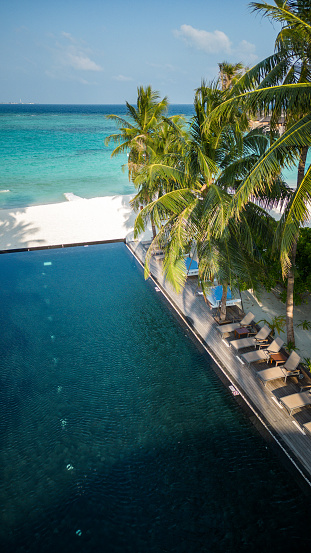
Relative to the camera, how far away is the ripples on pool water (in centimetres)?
507

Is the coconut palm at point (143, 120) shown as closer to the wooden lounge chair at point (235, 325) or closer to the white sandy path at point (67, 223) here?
the white sandy path at point (67, 223)

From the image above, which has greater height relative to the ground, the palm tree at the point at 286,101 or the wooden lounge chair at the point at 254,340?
the palm tree at the point at 286,101

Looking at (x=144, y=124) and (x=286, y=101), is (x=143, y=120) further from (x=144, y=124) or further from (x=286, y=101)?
(x=286, y=101)

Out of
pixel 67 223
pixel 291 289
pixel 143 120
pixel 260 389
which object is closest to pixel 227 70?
pixel 143 120

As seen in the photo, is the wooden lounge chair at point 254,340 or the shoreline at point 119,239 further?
the wooden lounge chair at point 254,340

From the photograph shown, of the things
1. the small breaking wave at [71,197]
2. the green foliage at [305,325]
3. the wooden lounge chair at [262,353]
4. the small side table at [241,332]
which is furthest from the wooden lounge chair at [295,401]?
the small breaking wave at [71,197]

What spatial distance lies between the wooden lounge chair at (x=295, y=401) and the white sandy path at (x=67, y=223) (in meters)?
12.8

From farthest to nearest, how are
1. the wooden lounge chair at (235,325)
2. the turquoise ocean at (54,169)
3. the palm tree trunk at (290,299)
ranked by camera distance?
1. the turquoise ocean at (54,169)
2. the wooden lounge chair at (235,325)
3. the palm tree trunk at (290,299)

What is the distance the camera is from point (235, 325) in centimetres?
937

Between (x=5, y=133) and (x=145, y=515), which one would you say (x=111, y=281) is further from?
(x=5, y=133)

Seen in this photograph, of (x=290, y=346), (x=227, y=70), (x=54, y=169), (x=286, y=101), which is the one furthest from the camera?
(x=54, y=169)

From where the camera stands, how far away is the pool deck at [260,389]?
6.07 metres

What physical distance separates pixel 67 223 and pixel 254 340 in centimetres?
1434

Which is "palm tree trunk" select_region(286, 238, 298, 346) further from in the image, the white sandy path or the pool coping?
the white sandy path
